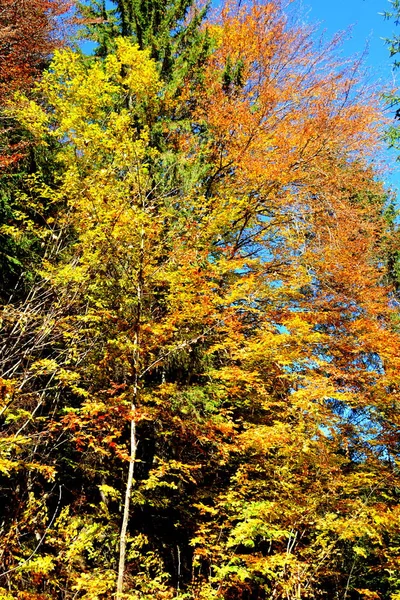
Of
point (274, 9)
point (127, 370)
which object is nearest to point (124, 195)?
point (127, 370)

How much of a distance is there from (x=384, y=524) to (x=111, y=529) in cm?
439

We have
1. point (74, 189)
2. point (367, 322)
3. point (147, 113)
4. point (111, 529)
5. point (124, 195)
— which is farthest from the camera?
point (367, 322)

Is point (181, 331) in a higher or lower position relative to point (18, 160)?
lower

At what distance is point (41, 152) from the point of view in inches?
331

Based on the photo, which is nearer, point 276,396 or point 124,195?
point 124,195

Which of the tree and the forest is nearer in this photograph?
the forest

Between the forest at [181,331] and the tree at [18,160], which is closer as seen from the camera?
the forest at [181,331]

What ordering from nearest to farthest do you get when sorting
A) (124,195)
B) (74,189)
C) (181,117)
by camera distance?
(124,195)
(74,189)
(181,117)

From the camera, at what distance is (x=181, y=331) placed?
6.28 meters

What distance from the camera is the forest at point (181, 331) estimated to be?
17.4 ft

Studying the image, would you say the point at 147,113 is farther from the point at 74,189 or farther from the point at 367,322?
the point at 367,322

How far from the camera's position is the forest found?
530cm

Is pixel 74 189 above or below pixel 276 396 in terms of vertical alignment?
above

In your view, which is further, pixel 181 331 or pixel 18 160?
pixel 18 160
